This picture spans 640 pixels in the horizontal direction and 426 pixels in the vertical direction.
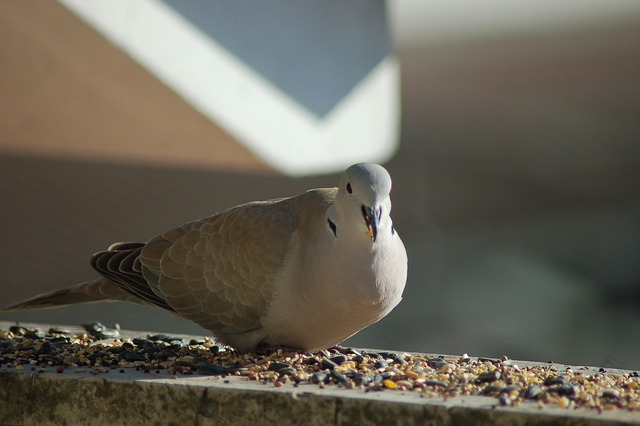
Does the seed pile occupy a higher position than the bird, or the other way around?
the bird

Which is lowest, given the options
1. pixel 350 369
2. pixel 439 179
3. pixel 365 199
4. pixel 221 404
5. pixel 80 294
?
pixel 221 404

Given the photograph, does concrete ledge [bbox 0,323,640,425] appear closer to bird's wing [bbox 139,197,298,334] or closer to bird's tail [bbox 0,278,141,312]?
bird's wing [bbox 139,197,298,334]

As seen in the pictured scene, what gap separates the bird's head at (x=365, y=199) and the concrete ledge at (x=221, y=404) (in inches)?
21.2

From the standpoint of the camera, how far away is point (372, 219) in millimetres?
3078

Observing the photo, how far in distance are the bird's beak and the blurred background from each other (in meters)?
3.87

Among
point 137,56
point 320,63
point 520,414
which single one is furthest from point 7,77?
point 520,414

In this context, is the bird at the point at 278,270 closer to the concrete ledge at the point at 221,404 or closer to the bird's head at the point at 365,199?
the bird's head at the point at 365,199

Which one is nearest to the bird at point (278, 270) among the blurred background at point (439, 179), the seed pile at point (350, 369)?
the seed pile at point (350, 369)

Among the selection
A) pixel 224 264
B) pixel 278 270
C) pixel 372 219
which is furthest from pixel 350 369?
pixel 224 264

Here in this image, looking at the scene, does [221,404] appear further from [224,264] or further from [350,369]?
[224,264]

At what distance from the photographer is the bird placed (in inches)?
125

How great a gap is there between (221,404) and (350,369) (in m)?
0.52

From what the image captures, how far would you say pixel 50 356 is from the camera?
341 cm

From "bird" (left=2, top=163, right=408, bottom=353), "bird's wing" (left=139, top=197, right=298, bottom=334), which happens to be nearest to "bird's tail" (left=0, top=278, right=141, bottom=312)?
"bird" (left=2, top=163, right=408, bottom=353)
